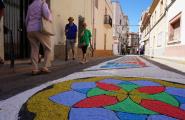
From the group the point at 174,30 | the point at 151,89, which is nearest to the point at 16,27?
the point at 151,89

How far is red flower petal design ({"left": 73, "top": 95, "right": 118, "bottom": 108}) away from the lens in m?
2.89

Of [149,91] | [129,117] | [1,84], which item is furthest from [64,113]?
[1,84]

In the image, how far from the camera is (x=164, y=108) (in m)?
2.83

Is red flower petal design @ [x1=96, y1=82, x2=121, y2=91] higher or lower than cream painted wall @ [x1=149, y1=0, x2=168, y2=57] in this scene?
lower

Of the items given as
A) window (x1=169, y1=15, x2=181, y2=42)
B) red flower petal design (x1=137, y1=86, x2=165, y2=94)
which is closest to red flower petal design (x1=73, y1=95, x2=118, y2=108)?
red flower petal design (x1=137, y1=86, x2=165, y2=94)

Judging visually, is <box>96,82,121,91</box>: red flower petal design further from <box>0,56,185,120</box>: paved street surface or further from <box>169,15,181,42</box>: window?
<box>169,15,181,42</box>: window

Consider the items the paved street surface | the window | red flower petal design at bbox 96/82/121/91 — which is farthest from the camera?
the window

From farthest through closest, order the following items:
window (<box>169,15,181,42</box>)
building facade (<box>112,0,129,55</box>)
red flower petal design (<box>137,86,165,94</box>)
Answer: building facade (<box>112,0,129,55</box>)
window (<box>169,15,181,42</box>)
red flower petal design (<box>137,86,165,94</box>)

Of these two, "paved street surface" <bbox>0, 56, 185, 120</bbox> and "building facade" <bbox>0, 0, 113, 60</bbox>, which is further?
"building facade" <bbox>0, 0, 113, 60</bbox>

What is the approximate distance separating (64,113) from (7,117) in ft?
1.73

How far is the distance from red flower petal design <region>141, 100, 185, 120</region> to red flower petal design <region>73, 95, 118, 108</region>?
0.37 m

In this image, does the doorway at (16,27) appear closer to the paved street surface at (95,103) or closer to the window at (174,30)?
the paved street surface at (95,103)

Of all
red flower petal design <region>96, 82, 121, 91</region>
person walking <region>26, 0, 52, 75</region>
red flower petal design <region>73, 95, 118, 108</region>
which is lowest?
red flower petal design <region>73, 95, 118, 108</region>

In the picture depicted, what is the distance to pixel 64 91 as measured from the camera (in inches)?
144
